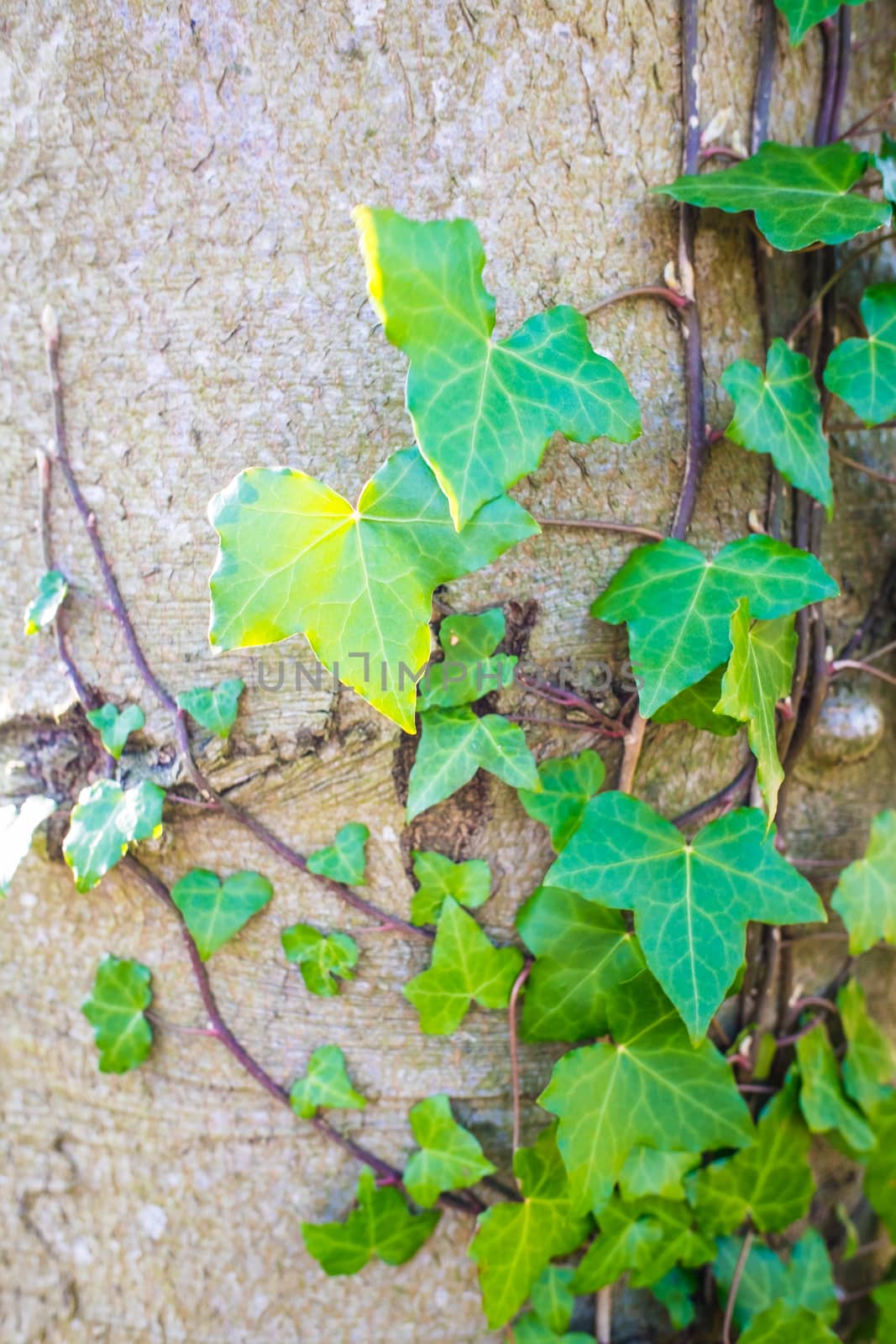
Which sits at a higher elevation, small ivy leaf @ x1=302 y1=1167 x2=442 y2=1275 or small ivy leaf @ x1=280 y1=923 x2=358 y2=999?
small ivy leaf @ x1=280 y1=923 x2=358 y2=999

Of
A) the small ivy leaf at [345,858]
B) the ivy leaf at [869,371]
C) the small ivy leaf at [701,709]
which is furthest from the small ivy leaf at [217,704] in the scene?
the ivy leaf at [869,371]

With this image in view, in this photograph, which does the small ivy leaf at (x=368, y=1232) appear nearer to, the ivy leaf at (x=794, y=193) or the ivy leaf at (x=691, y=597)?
the ivy leaf at (x=691, y=597)

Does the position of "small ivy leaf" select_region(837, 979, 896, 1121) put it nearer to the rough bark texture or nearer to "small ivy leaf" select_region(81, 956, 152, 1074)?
the rough bark texture

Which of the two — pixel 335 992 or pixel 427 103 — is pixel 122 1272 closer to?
pixel 335 992

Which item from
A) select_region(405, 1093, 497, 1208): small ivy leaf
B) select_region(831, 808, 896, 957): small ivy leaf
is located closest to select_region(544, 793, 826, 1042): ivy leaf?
select_region(831, 808, 896, 957): small ivy leaf

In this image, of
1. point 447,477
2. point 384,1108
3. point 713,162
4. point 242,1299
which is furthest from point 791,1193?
point 713,162
